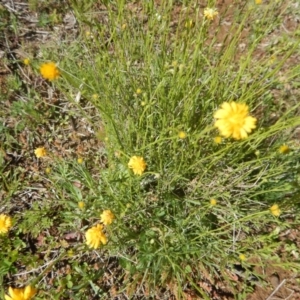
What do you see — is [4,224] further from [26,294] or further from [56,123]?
[56,123]

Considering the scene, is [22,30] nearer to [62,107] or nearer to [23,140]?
[62,107]

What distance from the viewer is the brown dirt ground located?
1.65m

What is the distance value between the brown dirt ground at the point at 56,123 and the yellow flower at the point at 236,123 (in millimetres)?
578

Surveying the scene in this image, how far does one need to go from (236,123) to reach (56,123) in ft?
4.08

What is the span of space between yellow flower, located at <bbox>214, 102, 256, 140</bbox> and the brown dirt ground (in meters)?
0.58

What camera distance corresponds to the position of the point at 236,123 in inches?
42.9

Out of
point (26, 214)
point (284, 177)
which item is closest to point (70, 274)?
point (26, 214)

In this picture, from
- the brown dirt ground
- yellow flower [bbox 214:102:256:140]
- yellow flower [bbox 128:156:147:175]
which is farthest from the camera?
the brown dirt ground

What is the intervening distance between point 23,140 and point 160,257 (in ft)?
3.28

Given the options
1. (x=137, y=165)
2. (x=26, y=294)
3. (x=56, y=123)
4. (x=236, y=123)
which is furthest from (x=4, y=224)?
(x=236, y=123)

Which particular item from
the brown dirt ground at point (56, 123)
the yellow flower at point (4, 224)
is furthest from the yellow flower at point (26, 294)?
the brown dirt ground at point (56, 123)

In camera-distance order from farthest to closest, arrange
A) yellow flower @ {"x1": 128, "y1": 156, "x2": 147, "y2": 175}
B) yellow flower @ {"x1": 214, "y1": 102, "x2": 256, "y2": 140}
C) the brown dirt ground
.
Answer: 1. the brown dirt ground
2. yellow flower @ {"x1": 128, "y1": 156, "x2": 147, "y2": 175}
3. yellow flower @ {"x1": 214, "y1": 102, "x2": 256, "y2": 140}

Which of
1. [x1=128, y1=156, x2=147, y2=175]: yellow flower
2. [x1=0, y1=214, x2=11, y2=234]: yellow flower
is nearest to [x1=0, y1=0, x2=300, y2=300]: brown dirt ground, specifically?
[x1=0, y1=214, x2=11, y2=234]: yellow flower

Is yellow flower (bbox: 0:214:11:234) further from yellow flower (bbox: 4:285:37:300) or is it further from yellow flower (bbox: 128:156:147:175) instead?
yellow flower (bbox: 128:156:147:175)
